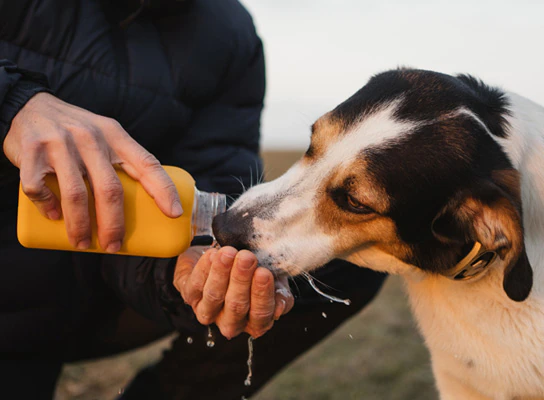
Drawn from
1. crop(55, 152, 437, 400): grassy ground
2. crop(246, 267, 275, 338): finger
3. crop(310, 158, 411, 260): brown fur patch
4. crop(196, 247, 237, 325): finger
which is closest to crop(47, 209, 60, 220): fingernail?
crop(196, 247, 237, 325): finger

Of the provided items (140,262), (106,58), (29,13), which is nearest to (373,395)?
(140,262)

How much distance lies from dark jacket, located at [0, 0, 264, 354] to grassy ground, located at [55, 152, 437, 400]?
16.5 inches

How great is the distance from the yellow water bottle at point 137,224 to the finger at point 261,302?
24 centimetres

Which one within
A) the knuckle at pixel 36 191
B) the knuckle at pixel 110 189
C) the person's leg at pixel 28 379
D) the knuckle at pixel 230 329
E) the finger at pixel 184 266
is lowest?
the person's leg at pixel 28 379

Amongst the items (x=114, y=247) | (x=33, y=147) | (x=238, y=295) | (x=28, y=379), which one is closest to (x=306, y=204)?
(x=238, y=295)

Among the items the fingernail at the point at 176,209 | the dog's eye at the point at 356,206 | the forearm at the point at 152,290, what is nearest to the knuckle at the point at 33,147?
the fingernail at the point at 176,209

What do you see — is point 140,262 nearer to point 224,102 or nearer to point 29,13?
point 224,102

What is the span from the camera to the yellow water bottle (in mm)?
1477

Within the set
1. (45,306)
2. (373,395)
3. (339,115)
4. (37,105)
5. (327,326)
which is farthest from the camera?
(373,395)

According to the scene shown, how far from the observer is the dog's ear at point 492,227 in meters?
1.59

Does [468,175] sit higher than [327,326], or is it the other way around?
[468,175]

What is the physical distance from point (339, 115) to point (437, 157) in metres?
0.36

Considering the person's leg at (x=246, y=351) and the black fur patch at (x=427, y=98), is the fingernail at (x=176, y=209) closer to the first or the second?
the black fur patch at (x=427, y=98)

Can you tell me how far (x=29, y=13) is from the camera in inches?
77.4
